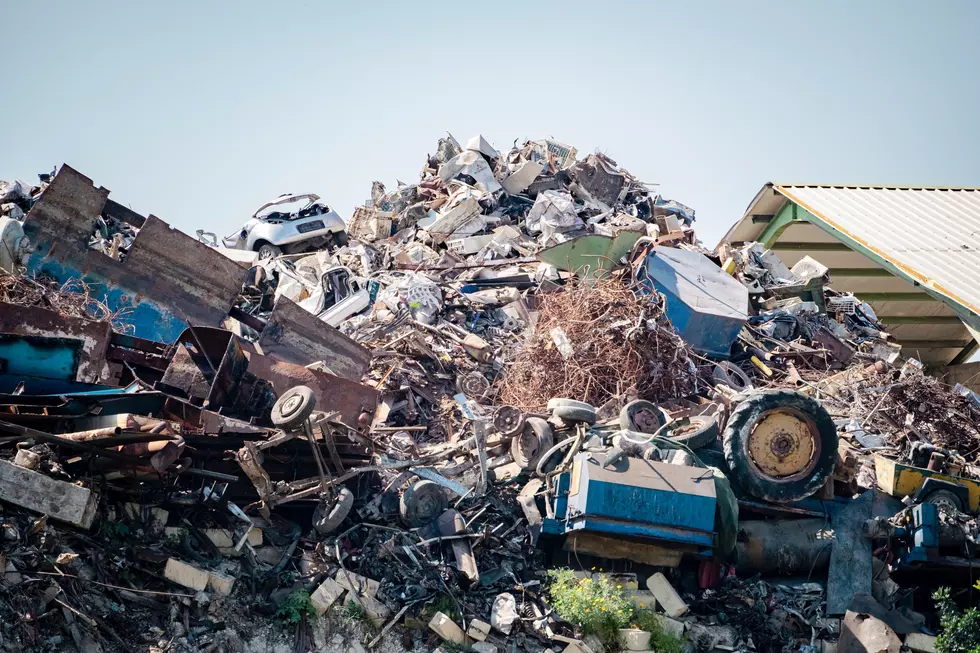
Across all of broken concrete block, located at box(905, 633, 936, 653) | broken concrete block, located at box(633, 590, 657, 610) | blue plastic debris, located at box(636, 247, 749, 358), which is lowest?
broken concrete block, located at box(633, 590, 657, 610)

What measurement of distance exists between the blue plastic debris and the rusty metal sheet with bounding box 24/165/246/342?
17.5 feet

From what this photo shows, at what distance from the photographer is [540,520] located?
7.29 meters

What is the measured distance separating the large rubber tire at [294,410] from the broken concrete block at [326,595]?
1.22 metres

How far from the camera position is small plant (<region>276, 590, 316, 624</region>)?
244 inches

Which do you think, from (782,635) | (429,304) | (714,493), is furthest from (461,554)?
(429,304)

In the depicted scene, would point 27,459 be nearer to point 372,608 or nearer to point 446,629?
point 372,608

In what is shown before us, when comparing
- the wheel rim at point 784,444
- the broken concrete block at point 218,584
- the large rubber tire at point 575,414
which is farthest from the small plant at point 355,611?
the wheel rim at point 784,444

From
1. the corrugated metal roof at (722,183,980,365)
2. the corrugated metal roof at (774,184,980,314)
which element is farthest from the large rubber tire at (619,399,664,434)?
the corrugated metal roof at (722,183,980,365)

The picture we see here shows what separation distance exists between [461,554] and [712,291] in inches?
240

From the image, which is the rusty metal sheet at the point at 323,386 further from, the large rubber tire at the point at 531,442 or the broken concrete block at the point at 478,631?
the broken concrete block at the point at 478,631

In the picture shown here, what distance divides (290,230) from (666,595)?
1002 cm

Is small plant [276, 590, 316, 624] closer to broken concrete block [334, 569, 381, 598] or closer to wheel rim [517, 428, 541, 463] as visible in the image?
broken concrete block [334, 569, 381, 598]

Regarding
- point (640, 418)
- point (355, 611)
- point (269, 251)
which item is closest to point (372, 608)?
point (355, 611)

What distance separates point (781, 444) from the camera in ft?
24.4
